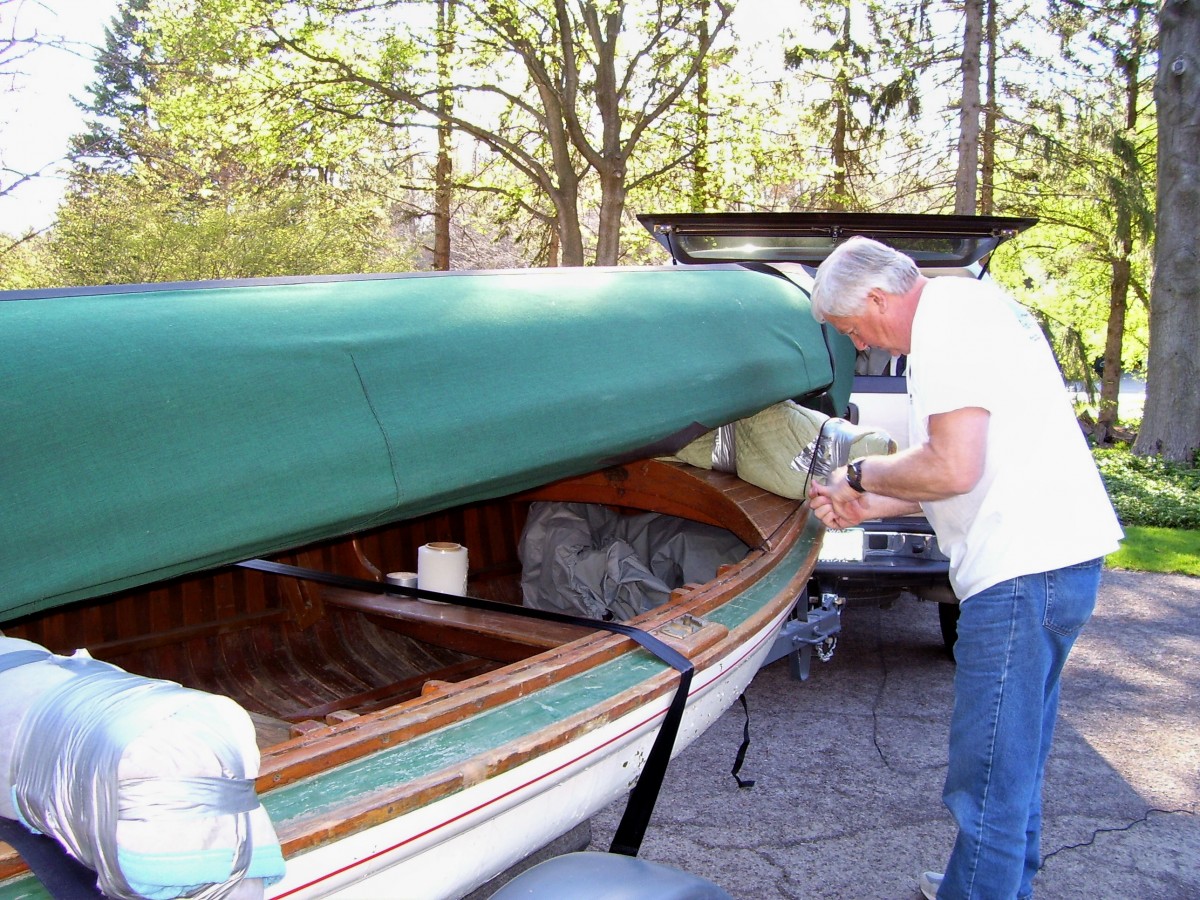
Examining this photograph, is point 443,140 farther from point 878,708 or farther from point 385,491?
point 385,491

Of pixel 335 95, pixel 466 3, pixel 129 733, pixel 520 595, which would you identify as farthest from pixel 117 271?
pixel 129 733

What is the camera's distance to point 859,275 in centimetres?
278

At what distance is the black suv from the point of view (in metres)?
4.88

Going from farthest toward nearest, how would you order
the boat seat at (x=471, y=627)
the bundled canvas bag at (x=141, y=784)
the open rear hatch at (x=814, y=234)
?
the open rear hatch at (x=814, y=234)
the boat seat at (x=471, y=627)
the bundled canvas bag at (x=141, y=784)

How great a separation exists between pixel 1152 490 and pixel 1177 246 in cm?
354

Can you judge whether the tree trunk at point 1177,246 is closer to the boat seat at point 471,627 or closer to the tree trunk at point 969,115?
the tree trunk at point 969,115

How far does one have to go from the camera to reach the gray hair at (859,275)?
9.08 ft

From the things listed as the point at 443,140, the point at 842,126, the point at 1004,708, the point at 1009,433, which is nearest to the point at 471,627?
the point at 1004,708

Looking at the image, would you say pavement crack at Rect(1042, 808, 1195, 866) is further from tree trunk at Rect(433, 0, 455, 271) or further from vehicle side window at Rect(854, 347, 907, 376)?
tree trunk at Rect(433, 0, 455, 271)

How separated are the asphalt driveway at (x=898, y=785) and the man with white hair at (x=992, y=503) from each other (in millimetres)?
854

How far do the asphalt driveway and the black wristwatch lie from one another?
144cm

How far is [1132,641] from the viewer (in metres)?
6.29

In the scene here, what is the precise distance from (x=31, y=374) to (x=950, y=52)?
18732mm

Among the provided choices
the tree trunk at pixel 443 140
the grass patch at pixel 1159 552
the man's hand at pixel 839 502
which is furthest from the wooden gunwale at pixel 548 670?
the tree trunk at pixel 443 140
